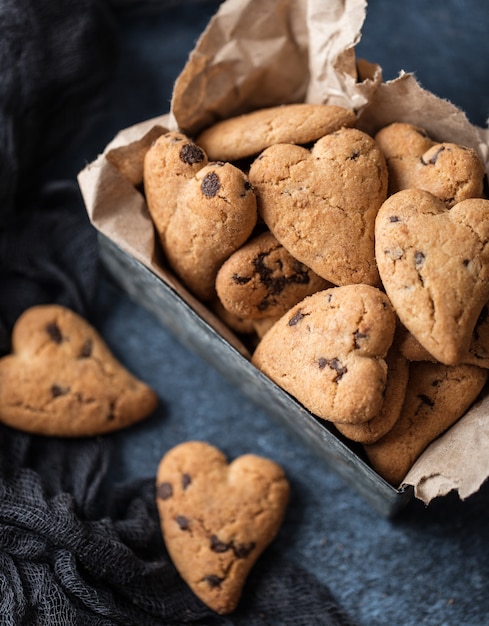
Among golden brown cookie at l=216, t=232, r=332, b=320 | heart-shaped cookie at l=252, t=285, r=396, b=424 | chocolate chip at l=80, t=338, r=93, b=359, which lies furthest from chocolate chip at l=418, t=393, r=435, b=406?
chocolate chip at l=80, t=338, r=93, b=359

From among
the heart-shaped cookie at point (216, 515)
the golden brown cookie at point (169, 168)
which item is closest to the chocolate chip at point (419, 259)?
the golden brown cookie at point (169, 168)

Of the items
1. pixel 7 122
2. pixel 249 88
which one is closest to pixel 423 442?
pixel 249 88

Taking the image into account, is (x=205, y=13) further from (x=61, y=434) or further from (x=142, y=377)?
(x=61, y=434)

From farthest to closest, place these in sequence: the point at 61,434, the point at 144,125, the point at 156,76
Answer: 1. the point at 156,76
2. the point at 61,434
3. the point at 144,125

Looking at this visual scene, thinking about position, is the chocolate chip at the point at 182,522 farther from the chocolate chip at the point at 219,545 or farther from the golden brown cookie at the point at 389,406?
the golden brown cookie at the point at 389,406

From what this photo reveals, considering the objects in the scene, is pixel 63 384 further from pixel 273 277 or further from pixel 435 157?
pixel 435 157

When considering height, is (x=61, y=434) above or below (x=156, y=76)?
below

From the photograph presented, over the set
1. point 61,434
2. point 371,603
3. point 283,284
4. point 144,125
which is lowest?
point 371,603
